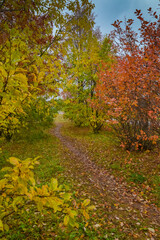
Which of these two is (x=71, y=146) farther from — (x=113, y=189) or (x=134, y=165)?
(x=113, y=189)

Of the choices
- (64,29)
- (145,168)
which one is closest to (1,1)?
(64,29)

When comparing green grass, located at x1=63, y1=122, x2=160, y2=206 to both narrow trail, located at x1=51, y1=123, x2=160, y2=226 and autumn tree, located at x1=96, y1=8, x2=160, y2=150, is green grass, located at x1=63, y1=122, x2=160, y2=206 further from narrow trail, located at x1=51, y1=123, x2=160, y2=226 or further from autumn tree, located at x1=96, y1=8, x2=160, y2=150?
autumn tree, located at x1=96, y1=8, x2=160, y2=150

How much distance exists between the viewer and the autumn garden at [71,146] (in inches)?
60.3

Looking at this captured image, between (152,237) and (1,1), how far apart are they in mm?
6016

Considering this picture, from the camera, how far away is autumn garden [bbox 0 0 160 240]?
153 cm

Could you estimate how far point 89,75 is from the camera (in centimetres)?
1352

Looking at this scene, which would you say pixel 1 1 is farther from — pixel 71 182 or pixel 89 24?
pixel 71 182

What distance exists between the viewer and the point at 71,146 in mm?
10312

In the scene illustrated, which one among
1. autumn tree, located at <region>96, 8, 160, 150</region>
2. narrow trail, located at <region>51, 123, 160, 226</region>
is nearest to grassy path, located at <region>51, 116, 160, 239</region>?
narrow trail, located at <region>51, 123, 160, 226</region>

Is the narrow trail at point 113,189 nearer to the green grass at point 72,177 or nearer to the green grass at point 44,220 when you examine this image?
the green grass at point 72,177

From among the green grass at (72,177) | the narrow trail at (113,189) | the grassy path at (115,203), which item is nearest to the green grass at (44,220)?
the green grass at (72,177)

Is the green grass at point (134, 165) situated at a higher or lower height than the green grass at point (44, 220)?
higher

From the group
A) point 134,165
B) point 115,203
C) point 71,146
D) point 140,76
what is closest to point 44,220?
point 115,203

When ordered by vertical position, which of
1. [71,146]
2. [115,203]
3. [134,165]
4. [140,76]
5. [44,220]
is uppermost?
[140,76]
